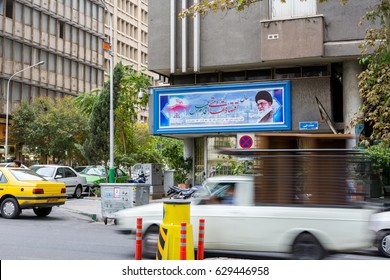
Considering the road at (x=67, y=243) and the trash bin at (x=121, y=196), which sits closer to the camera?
the road at (x=67, y=243)

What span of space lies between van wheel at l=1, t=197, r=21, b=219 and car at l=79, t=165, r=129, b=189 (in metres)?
11.2

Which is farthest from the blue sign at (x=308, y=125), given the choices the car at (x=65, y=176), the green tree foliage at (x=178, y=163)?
the car at (x=65, y=176)

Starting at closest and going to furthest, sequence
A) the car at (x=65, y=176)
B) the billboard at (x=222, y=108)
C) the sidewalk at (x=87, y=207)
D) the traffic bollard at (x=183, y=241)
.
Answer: the traffic bollard at (x=183, y=241) < the sidewalk at (x=87, y=207) < the billboard at (x=222, y=108) < the car at (x=65, y=176)

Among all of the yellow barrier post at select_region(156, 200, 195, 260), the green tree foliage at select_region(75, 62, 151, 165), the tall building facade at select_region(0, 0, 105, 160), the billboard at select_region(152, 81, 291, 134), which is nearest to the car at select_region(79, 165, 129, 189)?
the green tree foliage at select_region(75, 62, 151, 165)

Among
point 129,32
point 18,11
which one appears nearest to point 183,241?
point 18,11

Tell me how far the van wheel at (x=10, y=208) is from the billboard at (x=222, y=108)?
963 cm

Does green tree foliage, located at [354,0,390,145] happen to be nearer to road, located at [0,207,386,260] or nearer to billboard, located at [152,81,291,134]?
road, located at [0,207,386,260]

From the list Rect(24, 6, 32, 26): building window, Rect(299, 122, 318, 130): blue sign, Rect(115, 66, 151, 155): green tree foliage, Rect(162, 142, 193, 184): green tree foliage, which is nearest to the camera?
Rect(299, 122, 318, 130): blue sign

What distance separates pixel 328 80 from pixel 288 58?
6.62ft

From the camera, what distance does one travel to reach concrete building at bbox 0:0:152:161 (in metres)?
49.5

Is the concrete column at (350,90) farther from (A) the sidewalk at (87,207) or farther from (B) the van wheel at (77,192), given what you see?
(B) the van wheel at (77,192)

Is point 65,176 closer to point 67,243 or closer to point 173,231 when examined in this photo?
point 67,243

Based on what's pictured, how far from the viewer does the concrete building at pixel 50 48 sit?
49500mm

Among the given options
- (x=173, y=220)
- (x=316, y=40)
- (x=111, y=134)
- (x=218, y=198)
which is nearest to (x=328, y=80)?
(x=316, y=40)
